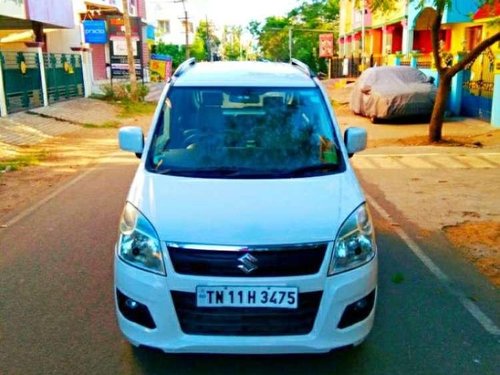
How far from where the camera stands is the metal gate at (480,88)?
15516 millimetres

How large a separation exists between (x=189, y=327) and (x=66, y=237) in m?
3.53

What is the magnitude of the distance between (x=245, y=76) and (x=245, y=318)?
7.36 feet

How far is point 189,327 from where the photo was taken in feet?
10.0

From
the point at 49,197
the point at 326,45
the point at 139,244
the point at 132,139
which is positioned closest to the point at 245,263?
the point at 139,244

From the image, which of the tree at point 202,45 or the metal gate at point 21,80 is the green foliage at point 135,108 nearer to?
the metal gate at point 21,80

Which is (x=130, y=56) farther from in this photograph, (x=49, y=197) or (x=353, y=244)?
(x=353, y=244)

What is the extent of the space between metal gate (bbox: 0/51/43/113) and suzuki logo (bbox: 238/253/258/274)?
1490 cm

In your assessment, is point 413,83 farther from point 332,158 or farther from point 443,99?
point 332,158

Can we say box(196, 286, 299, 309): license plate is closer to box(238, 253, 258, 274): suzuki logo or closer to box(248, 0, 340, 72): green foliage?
box(238, 253, 258, 274): suzuki logo

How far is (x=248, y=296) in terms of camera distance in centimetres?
300

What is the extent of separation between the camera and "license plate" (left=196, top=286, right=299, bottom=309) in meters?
2.99

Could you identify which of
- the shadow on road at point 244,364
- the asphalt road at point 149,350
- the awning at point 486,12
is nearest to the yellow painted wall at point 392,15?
the awning at point 486,12

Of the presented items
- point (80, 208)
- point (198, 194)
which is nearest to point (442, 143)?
point (80, 208)

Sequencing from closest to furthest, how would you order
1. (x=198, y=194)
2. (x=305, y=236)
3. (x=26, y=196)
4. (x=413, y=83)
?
(x=305, y=236)
(x=198, y=194)
(x=26, y=196)
(x=413, y=83)
